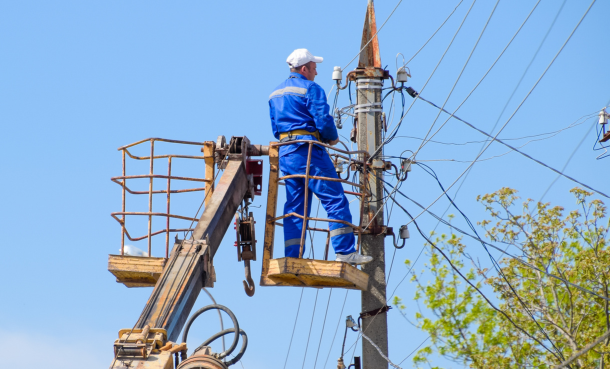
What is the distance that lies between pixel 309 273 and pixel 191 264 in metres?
1.24

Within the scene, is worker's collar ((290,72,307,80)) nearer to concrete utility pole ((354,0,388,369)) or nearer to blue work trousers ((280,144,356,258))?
blue work trousers ((280,144,356,258))

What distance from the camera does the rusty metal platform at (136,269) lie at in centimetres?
871

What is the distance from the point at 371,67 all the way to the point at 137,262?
12.6ft

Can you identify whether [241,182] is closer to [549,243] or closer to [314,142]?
[314,142]

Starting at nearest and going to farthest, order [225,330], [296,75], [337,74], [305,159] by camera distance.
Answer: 1. [225,330]
2. [305,159]
3. [296,75]
4. [337,74]

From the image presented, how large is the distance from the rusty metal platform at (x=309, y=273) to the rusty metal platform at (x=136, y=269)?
1.10m

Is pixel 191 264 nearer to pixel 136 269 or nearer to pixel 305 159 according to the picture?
pixel 136 269

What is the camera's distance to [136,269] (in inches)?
344

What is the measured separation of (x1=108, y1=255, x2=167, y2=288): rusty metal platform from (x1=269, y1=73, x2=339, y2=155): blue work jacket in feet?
5.87

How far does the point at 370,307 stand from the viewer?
10102mm

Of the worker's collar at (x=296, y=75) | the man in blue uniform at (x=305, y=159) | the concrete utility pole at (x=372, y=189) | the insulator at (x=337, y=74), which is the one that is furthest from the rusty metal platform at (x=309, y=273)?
the insulator at (x=337, y=74)

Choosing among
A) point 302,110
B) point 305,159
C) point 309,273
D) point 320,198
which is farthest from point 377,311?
point 302,110

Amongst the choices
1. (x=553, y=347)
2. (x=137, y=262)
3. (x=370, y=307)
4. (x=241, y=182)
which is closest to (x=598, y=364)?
(x=553, y=347)

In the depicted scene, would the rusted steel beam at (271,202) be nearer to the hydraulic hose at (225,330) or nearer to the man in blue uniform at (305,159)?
the man in blue uniform at (305,159)
